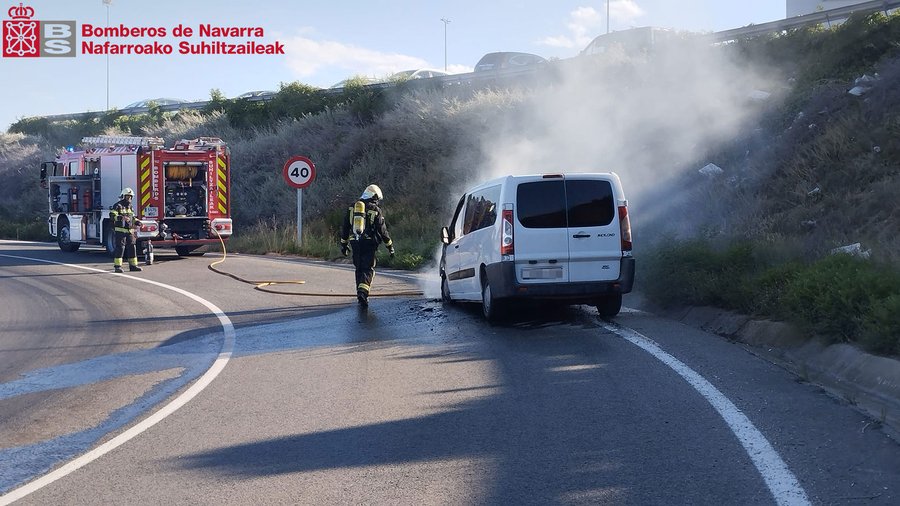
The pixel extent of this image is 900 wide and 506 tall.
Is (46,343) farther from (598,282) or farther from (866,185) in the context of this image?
(866,185)

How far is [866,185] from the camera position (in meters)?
16.5

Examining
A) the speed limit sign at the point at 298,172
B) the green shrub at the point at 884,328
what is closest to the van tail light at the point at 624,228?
the green shrub at the point at 884,328

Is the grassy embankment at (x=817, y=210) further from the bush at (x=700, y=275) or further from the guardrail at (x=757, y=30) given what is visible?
the guardrail at (x=757, y=30)

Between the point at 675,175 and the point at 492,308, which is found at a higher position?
the point at 675,175

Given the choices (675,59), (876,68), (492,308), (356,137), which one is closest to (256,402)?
(492,308)

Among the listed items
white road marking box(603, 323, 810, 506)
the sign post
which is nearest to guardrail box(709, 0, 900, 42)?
the sign post

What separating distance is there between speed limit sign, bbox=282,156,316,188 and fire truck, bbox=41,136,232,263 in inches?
63.9

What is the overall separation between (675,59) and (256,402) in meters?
23.5

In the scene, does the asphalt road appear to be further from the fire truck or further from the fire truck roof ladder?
the fire truck roof ladder

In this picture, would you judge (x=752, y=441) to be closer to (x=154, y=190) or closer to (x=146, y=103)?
(x=154, y=190)

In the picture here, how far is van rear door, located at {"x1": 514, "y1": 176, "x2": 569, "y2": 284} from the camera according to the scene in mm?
11211

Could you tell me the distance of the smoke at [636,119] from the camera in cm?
2316

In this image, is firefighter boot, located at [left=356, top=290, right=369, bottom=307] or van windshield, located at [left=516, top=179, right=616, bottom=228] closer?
van windshield, located at [left=516, top=179, right=616, bottom=228]

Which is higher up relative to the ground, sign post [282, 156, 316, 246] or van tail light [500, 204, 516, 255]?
sign post [282, 156, 316, 246]
